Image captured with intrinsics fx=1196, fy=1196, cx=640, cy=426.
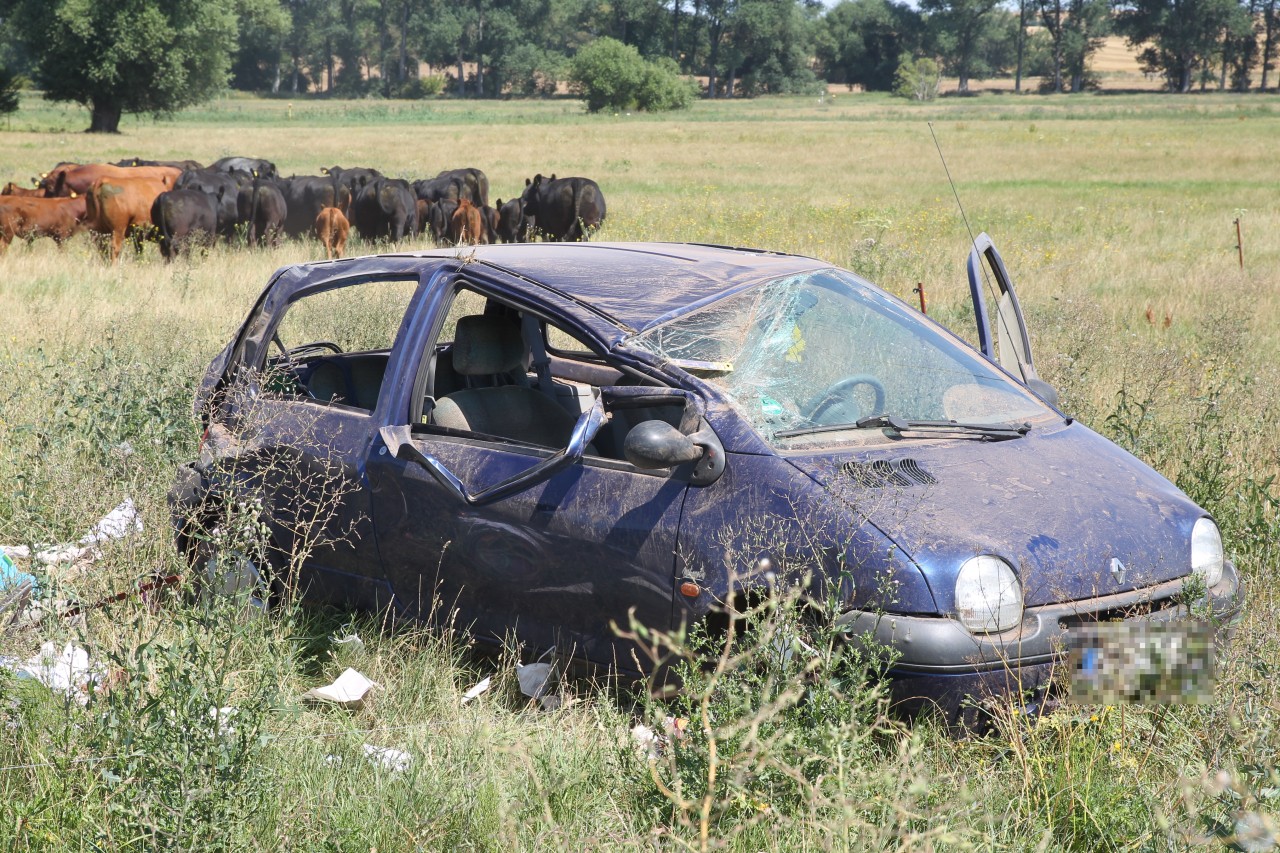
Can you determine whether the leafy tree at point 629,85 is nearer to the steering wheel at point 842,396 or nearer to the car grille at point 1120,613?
the steering wheel at point 842,396

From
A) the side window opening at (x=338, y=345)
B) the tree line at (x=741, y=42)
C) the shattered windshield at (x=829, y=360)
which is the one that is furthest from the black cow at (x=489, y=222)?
the tree line at (x=741, y=42)

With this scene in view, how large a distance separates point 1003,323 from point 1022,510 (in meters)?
1.99

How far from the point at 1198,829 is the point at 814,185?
86.9 feet

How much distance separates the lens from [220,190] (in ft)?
65.6

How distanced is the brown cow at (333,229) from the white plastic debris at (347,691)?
→ 13950mm

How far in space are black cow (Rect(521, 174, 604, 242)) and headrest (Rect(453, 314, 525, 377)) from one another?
1512 centimetres

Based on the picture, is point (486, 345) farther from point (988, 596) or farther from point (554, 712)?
point (988, 596)

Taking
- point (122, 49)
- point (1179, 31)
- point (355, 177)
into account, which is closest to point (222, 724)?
point (355, 177)

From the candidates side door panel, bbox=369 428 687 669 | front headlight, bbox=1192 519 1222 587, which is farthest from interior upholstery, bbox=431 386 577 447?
front headlight, bbox=1192 519 1222 587

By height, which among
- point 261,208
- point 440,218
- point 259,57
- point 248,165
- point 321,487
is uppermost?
point 259,57

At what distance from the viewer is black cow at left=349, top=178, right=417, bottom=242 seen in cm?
1981

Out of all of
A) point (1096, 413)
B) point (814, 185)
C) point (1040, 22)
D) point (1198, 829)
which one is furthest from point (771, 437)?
point (1040, 22)

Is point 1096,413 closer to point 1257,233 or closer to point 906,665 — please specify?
point 906,665

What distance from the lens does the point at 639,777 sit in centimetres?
312
